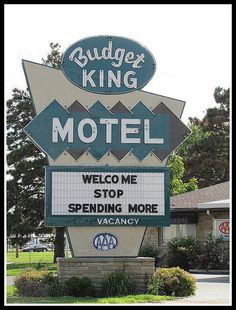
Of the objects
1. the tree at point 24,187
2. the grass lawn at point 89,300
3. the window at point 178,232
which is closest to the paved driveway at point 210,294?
the grass lawn at point 89,300

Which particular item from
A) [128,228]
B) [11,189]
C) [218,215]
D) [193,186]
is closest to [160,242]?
[218,215]

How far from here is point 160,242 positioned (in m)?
31.5

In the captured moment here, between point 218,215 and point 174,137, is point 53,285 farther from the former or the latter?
point 218,215

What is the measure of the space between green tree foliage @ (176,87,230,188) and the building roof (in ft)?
68.4

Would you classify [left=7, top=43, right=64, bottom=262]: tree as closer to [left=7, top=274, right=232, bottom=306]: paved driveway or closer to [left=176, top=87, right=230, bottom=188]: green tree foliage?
[left=7, top=274, right=232, bottom=306]: paved driveway

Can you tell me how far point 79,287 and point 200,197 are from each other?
725 inches

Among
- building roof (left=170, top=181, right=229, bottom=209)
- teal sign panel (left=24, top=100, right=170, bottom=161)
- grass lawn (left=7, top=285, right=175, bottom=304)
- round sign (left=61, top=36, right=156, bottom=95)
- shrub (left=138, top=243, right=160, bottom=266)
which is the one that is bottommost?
shrub (left=138, top=243, right=160, bottom=266)

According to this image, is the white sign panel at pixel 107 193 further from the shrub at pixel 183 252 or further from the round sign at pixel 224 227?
the round sign at pixel 224 227

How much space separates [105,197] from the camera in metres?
16.2

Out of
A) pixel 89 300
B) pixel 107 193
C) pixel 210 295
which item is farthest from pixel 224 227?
pixel 89 300

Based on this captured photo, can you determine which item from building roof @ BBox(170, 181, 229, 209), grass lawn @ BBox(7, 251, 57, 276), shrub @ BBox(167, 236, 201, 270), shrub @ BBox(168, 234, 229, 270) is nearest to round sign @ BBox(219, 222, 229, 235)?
shrub @ BBox(168, 234, 229, 270)

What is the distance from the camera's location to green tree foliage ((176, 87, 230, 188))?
184 feet

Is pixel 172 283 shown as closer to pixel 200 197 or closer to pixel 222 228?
pixel 222 228

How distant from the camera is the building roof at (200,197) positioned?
1228 inches
